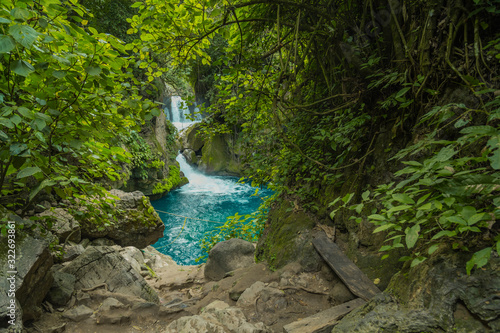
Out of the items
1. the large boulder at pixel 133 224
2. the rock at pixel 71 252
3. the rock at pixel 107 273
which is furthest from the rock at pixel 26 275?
the large boulder at pixel 133 224

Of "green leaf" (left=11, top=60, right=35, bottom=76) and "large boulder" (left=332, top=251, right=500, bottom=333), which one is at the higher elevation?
"green leaf" (left=11, top=60, right=35, bottom=76)

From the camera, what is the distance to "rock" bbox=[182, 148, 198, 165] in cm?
2173

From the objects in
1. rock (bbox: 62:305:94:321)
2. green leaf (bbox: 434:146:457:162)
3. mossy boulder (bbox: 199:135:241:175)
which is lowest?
rock (bbox: 62:305:94:321)

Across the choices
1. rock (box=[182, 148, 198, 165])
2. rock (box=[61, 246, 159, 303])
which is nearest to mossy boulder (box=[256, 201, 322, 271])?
rock (box=[61, 246, 159, 303])

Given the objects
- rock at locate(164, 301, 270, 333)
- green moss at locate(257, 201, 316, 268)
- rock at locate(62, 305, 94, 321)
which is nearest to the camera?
rock at locate(164, 301, 270, 333)

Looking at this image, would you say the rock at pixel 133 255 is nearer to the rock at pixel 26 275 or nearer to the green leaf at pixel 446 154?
the rock at pixel 26 275

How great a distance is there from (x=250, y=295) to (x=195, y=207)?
1080 centimetres

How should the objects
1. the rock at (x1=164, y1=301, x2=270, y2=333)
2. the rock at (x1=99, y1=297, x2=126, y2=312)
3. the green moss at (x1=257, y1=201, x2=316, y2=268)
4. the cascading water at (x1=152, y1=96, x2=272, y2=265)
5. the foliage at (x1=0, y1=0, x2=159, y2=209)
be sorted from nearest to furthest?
the foliage at (x1=0, y1=0, x2=159, y2=209), the rock at (x1=164, y1=301, x2=270, y2=333), the rock at (x1=99, y1=297, x2=126, y2=312), the green moss at (x1=257, y1=201, x2=316, y2=268), the cascading water at (x1=152, y1=96, x2=272, y2=265)

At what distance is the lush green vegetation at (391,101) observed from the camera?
1195 millimetres

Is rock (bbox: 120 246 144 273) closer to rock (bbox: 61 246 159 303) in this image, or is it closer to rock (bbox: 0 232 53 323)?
rock (bbox: 61 246 159 303)

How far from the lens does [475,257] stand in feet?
3.26

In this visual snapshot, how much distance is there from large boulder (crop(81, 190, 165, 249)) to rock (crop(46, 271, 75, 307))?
2432mm

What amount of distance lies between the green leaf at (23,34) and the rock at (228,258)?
15.8ft

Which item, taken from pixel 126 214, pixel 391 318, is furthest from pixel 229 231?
pixel 391 318
